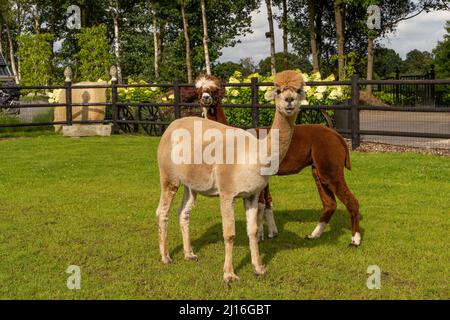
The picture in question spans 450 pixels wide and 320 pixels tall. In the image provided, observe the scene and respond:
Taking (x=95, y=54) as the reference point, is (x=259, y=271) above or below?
below

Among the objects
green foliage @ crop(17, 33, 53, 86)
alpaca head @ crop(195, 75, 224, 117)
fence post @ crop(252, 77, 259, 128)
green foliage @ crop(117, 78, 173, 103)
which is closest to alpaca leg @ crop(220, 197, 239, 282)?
alpaca head @ crop(195, 75, 224, 117)

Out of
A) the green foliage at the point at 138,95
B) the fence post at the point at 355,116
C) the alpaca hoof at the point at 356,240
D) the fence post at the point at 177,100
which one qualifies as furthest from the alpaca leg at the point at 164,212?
the green foliage at the point at 138,95

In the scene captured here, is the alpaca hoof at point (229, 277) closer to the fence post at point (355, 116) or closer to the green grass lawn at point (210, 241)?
the green grass lawn at point (210, 241)

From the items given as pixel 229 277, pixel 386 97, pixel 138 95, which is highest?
pixel 386 97

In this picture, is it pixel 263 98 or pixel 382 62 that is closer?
pixel 263 98

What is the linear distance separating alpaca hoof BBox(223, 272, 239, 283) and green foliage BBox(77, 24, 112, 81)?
130 feet

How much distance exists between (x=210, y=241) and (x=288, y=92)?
2212mm

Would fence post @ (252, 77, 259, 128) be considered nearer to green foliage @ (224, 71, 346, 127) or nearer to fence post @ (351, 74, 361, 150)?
green foliage @ (224, 71, 346, 127)

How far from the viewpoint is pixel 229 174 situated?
4.52 m

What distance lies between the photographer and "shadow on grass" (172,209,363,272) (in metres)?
5.56

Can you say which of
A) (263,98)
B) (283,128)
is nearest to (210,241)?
(283,128)

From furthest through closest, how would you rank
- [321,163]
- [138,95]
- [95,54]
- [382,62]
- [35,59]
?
1. [382,62]
2. [35,59]
3. [95,54]
4. [138,95]
5. [321,163]

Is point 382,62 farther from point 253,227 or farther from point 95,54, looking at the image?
point 253,227
